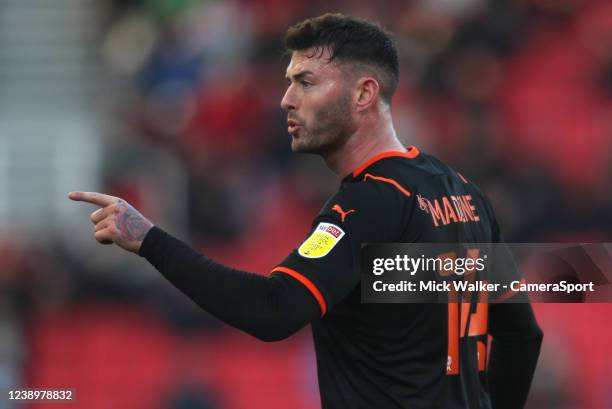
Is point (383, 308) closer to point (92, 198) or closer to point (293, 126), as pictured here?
point (293, 126)

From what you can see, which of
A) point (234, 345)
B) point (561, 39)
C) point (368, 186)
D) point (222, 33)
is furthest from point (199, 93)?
point (368, 186)

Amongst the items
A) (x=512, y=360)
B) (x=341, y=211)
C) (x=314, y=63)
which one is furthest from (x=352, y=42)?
(x=512, y=360)

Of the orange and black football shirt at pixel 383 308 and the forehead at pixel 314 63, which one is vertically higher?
the forehead at pixel 314 63

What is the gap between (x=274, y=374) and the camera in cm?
730

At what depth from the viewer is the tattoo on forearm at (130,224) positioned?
278 centimetres

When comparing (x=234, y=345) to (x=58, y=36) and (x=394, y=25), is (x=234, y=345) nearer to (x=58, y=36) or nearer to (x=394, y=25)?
(x=394, y=25)

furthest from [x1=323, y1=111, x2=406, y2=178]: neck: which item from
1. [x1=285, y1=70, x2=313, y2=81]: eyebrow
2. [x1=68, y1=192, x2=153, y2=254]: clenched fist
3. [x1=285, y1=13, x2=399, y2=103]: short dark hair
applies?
[x1=68, y1=192, x2=153, y2=254]: clenched fist

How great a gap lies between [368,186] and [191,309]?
15.4ft

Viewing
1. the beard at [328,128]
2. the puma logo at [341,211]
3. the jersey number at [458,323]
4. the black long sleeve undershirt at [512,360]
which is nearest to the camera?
the puma logo at [341,211]

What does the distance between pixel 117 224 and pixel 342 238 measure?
617 mm

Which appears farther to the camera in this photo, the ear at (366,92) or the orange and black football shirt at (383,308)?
the ear at (366,92)

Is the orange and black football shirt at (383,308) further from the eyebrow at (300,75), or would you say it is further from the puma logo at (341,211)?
the eyebrow at (300,75)

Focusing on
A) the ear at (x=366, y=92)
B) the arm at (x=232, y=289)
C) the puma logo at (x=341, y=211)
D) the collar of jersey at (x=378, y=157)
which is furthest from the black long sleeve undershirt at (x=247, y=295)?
the ear at (x=366, y=92)

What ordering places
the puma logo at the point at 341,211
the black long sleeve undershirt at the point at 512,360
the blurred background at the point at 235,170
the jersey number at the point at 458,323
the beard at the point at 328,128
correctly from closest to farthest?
the puma logo at the point at 341,211 → the jersey number at the point at 458,323 → the beard at the point at 328,128 → the black long sleeve undershirt at the point at 512,360 → the blurred background at the point at 235,170
